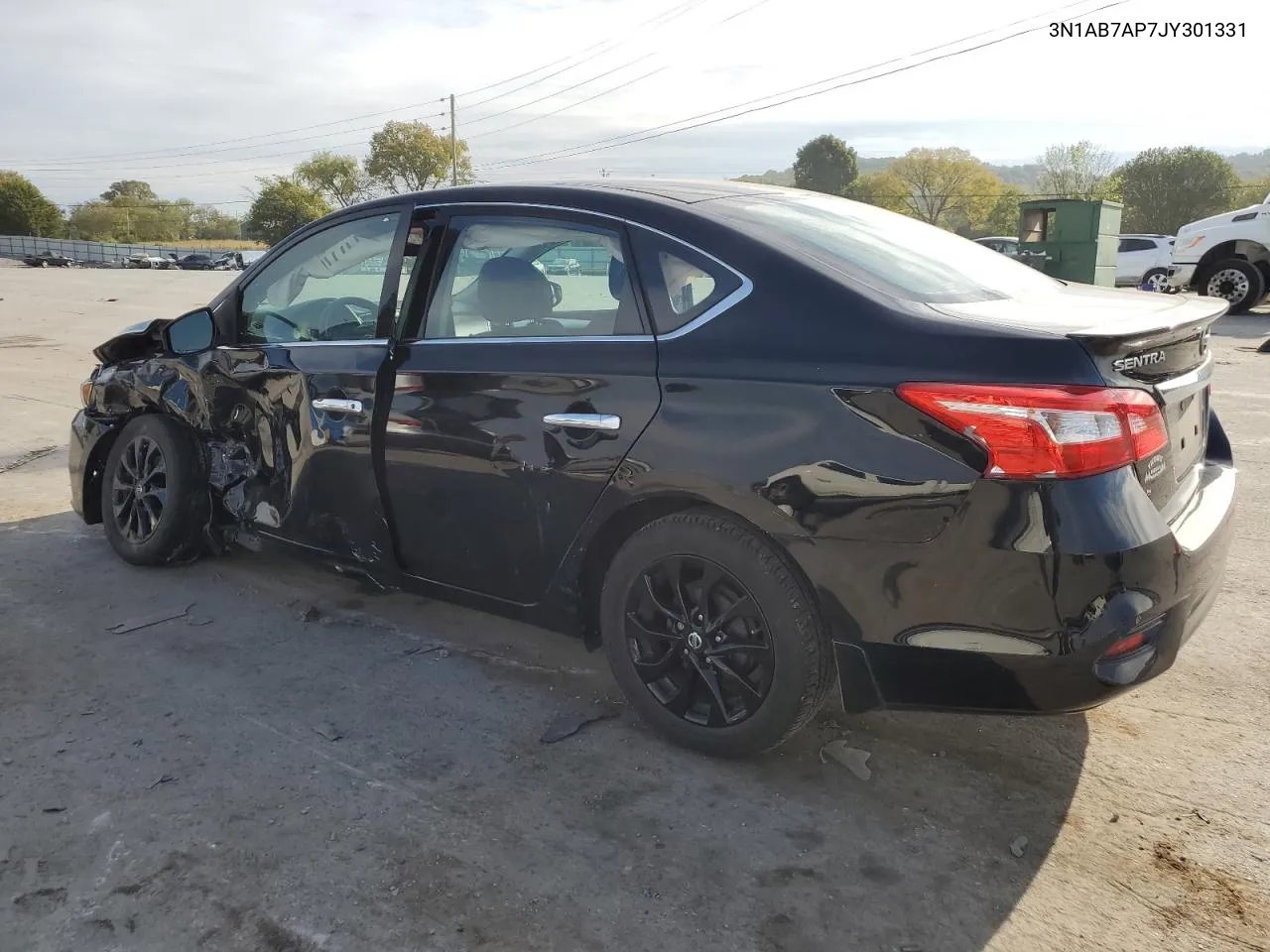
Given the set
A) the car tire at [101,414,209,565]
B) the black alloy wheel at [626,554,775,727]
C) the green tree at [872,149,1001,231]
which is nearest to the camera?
the black alloy wheel at [626,554,775,727]

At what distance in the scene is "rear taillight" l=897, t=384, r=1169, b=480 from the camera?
7.85ft

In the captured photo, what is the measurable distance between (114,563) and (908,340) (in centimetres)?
406

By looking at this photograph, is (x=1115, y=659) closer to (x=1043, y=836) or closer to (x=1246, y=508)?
(x=1043, y=836)

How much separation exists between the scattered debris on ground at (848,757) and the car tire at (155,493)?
2.97 m

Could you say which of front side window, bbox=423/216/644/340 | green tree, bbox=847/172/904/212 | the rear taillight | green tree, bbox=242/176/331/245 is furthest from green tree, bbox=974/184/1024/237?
the rear taillight

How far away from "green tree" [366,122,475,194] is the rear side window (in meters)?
87.5

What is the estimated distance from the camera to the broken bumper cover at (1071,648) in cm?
244

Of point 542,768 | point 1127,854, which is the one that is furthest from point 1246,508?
point 542,768

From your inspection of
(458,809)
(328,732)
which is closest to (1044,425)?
(458,809)

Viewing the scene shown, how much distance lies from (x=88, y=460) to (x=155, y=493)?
0.56 m

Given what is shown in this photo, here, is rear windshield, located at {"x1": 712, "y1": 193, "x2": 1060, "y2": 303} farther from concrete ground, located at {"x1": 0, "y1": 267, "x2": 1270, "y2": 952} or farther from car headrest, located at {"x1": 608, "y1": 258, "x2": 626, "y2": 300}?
concrete ground, located at {"x1": 0, "y1": 267, "x2": 1270, "y2": 952}

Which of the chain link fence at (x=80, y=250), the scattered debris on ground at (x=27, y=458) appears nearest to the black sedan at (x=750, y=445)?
the scattered debris on ground at (x=27, y=458)

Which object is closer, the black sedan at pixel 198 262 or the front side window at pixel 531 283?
the front side window at pixel 531 283

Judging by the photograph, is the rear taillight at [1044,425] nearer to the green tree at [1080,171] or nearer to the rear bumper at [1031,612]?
the rear bumper at [1031,612]
